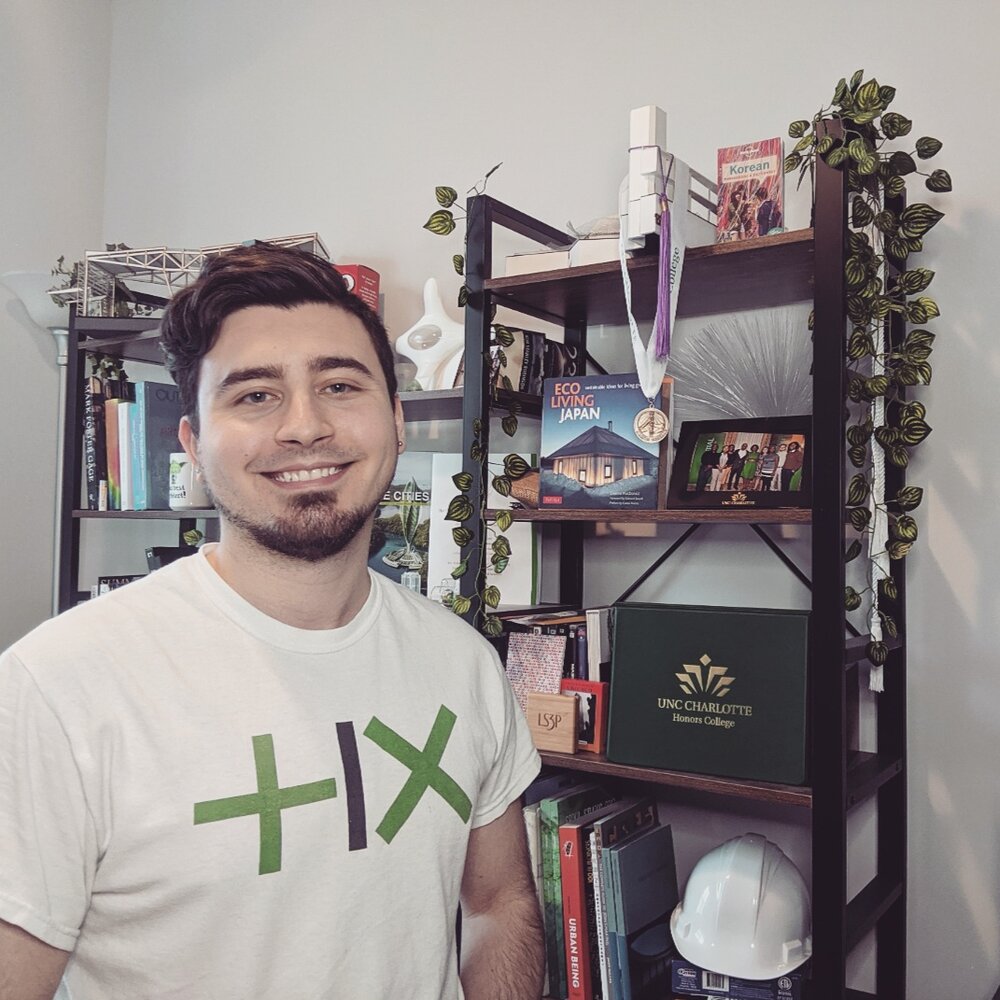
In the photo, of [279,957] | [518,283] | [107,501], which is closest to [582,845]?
[279,957]

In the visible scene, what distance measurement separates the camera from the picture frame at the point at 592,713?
1.72 metres

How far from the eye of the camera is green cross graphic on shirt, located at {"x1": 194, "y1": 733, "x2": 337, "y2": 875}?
3.33 ft

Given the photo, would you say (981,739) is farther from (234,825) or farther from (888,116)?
(234,825)

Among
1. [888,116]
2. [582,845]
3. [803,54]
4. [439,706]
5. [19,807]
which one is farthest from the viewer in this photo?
[803,54]

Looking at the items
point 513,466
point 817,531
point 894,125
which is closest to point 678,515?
point 817,531

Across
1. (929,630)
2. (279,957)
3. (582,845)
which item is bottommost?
(582,845)

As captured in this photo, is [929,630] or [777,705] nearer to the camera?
[777,705]

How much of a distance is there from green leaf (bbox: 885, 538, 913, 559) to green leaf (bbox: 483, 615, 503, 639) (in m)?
0.68

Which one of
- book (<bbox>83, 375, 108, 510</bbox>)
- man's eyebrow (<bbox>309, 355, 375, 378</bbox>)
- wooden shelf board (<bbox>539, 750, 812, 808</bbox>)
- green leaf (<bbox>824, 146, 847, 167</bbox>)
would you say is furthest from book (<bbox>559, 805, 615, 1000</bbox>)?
book (<bbox>83, 375, 108, 510</bbox>)

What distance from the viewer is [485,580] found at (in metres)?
1.80

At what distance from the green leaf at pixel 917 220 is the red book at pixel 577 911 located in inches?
44.5

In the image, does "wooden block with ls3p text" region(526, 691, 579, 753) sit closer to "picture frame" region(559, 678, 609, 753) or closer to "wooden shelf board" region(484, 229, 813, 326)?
"picture frame" region(559, 678, 609, 753)

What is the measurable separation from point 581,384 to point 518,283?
217 millimetres

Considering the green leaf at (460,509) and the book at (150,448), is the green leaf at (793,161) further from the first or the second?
the book at (150,448)
